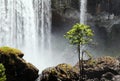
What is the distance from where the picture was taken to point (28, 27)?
3529 inches

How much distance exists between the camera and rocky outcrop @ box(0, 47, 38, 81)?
2258 inches

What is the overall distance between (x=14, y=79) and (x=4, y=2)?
117ft

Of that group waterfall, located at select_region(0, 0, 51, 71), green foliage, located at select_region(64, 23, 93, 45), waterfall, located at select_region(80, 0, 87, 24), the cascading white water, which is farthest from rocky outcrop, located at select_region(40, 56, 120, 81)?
the cascading white water

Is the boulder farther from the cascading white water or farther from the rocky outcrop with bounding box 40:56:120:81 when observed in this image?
the cascading white water

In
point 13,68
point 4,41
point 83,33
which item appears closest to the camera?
point 13,68

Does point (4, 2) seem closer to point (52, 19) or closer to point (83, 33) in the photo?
point (52, 19)

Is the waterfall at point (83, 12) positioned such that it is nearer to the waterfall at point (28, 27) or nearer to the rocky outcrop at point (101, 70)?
the waterfall at point (28, 27)

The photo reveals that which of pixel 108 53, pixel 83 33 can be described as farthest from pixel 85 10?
pixel 83 33

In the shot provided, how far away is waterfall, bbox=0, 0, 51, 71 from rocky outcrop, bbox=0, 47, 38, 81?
28.0 meters

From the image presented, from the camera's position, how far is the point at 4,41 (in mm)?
88250

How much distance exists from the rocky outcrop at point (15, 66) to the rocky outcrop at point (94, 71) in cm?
221

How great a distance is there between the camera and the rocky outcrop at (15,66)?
57.3 meters

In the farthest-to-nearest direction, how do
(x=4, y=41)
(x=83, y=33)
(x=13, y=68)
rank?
(x=4, y=41) < (x=83, y=33) < (x=13, y=68)

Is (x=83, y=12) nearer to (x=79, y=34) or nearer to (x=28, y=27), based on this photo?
(x=28, y=27)
